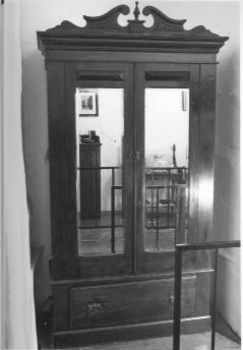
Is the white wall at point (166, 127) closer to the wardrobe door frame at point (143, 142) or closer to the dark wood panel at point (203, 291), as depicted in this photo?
the wardrobe door frame at point (143, 142)

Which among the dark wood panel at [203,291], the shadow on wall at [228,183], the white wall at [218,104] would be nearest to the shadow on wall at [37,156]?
the white wall at [218,104]

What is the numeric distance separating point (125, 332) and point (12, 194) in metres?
0.97

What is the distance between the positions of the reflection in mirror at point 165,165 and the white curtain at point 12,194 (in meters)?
0.73

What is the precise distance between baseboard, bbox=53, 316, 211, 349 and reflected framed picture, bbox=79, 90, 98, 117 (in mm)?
862

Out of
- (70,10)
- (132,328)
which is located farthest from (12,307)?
(70,10)

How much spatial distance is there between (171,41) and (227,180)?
2.24 ft

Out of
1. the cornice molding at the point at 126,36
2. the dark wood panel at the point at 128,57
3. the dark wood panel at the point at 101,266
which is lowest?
the dark wood panel at the point at 101,266

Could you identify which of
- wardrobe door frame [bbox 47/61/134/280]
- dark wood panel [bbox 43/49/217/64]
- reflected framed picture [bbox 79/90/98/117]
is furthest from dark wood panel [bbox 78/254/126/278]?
dark wood panel [bbox 43/49/217/64]

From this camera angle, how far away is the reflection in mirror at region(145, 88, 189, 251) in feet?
5.11

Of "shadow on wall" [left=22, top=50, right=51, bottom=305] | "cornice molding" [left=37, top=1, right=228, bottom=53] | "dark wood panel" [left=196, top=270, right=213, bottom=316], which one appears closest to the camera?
"cornice molding" [left=37, top=1, right=228, bottom=53]

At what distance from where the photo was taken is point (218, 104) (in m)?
1.82

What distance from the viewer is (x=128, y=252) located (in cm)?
159

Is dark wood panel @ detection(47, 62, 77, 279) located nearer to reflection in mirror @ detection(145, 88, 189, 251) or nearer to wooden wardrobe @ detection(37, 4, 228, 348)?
wooden wardrobe @ detection(37, 4, 228, 348)

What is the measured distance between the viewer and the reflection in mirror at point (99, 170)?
5.00 ft
